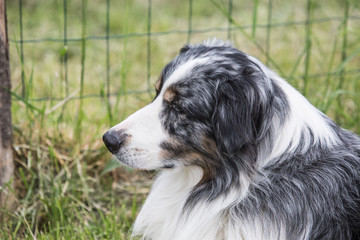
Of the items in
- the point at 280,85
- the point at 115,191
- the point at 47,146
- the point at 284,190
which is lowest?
the point at 115,191

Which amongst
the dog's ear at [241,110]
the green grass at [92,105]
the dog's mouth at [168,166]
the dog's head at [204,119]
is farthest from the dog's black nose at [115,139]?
the green grass at [92,105]

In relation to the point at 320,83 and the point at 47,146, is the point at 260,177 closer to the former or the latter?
the point at 47,146

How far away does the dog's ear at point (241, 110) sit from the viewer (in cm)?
265

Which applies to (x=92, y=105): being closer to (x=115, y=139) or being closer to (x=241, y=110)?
(x=115, y=139)

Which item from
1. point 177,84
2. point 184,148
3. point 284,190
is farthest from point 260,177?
point 177,84

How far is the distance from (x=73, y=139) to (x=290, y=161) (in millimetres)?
→ 1947

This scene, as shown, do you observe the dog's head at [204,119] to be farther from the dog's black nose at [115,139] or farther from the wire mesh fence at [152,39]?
the wire mesh fence at [152,39]

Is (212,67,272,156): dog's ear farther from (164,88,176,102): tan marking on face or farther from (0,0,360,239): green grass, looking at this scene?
(0,0,360,239): green grass

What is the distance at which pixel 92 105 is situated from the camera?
532 centimetres

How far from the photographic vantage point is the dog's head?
2.67 m

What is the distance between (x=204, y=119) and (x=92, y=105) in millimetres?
2740

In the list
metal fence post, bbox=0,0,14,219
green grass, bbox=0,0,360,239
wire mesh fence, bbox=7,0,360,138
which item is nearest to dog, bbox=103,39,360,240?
green grass, bbox=0,0,360,239

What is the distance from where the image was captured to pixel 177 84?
9.13ft

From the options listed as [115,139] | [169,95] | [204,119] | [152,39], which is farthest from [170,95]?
[152,39]
